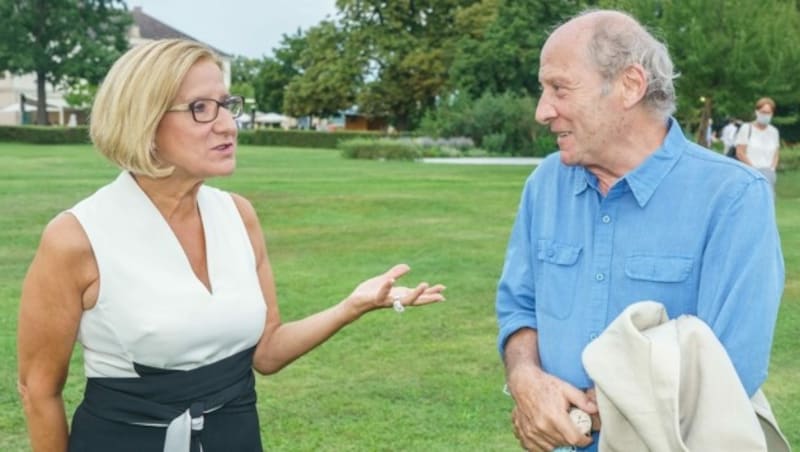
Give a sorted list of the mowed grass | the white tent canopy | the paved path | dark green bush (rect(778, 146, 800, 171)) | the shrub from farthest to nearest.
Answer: the white tent canopy < the shrub < the paved path < dark green bush (rect(778, 146, 800, 171)) < the mowed grass

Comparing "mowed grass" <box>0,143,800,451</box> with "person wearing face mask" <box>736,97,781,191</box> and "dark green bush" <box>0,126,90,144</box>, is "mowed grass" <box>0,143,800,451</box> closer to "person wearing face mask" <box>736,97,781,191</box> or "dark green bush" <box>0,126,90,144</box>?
"person wearing face mask" <box>736,97,781,191</box>

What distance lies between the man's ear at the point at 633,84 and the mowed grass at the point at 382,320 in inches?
127

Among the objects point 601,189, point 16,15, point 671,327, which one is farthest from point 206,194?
point 16,15

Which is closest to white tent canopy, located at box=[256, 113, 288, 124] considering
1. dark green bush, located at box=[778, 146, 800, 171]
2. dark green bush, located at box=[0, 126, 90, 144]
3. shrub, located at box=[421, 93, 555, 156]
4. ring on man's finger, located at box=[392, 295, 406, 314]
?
dark green bush, located at box=[0, 126, 90, 144]

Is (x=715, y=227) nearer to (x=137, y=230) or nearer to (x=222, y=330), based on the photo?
(x=222, y=330)

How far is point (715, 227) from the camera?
8.96 feet

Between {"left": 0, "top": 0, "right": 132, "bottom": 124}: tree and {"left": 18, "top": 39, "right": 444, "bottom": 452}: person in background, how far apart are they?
73.3m

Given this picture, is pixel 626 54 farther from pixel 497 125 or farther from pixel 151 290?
pixel 497 125

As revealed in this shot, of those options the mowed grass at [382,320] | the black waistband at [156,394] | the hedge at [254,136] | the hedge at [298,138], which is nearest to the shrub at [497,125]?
the hedge at [254,136]

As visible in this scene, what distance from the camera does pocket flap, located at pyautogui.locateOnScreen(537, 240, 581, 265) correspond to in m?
2.96

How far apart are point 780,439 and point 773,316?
33cm

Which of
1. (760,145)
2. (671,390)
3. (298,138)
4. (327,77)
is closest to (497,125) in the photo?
(298,138)

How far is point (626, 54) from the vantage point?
2879mm

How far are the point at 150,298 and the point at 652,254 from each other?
1.36 meters
